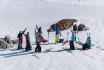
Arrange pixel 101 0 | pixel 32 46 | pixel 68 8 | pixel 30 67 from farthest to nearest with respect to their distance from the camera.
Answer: pixel 101 0 → pixel 68 8 → pixel 32 46 → pixel 30 67

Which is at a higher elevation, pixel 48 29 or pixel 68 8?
pixel 68 8

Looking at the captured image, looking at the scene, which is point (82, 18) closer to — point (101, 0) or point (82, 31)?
point (82, 31)

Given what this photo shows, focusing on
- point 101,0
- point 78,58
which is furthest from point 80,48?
point 101,0

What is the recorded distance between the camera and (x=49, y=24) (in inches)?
1475

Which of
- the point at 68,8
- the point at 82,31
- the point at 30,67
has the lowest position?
the point at 30,67

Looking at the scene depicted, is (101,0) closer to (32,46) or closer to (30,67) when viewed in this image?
(32,46)

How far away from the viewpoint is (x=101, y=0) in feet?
164

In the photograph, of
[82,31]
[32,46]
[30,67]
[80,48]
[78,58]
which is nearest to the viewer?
[30,67]

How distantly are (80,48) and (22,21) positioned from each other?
1807cm

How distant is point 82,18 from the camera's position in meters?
38.6

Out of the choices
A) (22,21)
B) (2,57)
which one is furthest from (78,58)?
(22,21)

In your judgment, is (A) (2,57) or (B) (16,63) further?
(A) (2,57)

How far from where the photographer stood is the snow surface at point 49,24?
21.7 meters

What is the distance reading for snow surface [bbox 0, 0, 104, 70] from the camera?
21672mm
